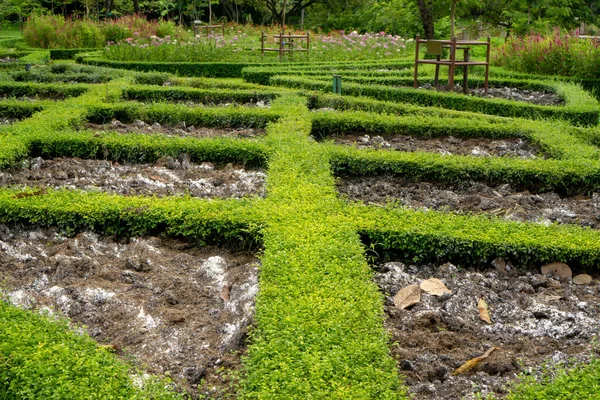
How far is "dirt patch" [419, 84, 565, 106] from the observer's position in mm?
12281

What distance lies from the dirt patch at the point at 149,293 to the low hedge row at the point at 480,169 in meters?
2.33

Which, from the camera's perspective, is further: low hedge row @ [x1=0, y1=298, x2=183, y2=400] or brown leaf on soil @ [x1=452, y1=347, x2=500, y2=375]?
brown leaf on soil @ [x1=452, y1=347, x2=500, y2=375]

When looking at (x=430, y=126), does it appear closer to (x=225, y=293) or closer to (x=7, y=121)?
(x=225, y=293)

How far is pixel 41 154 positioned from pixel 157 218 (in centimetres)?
287

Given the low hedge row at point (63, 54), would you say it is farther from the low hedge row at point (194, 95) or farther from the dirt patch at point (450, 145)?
the dirt patch at point (450, 145)

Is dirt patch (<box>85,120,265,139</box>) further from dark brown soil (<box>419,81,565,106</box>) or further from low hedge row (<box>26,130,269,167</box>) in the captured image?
dark brown soil (<box>419,81,565,106</box>)

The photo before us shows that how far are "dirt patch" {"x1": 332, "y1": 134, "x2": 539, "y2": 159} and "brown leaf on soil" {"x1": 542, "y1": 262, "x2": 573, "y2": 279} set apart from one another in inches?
126

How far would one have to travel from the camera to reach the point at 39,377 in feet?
10.5

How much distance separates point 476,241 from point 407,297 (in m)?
0.79

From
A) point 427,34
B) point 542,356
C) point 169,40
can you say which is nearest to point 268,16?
point 427,34

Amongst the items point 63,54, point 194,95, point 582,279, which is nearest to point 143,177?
point 582,279

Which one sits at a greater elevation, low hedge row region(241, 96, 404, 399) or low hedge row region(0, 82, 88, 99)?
low hedge row region(0, 82, 88, 99)

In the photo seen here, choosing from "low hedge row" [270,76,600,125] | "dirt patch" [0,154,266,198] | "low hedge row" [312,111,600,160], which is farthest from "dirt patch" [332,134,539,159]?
"low hedge row" [270,76,600,125]

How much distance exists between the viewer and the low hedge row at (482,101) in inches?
407
